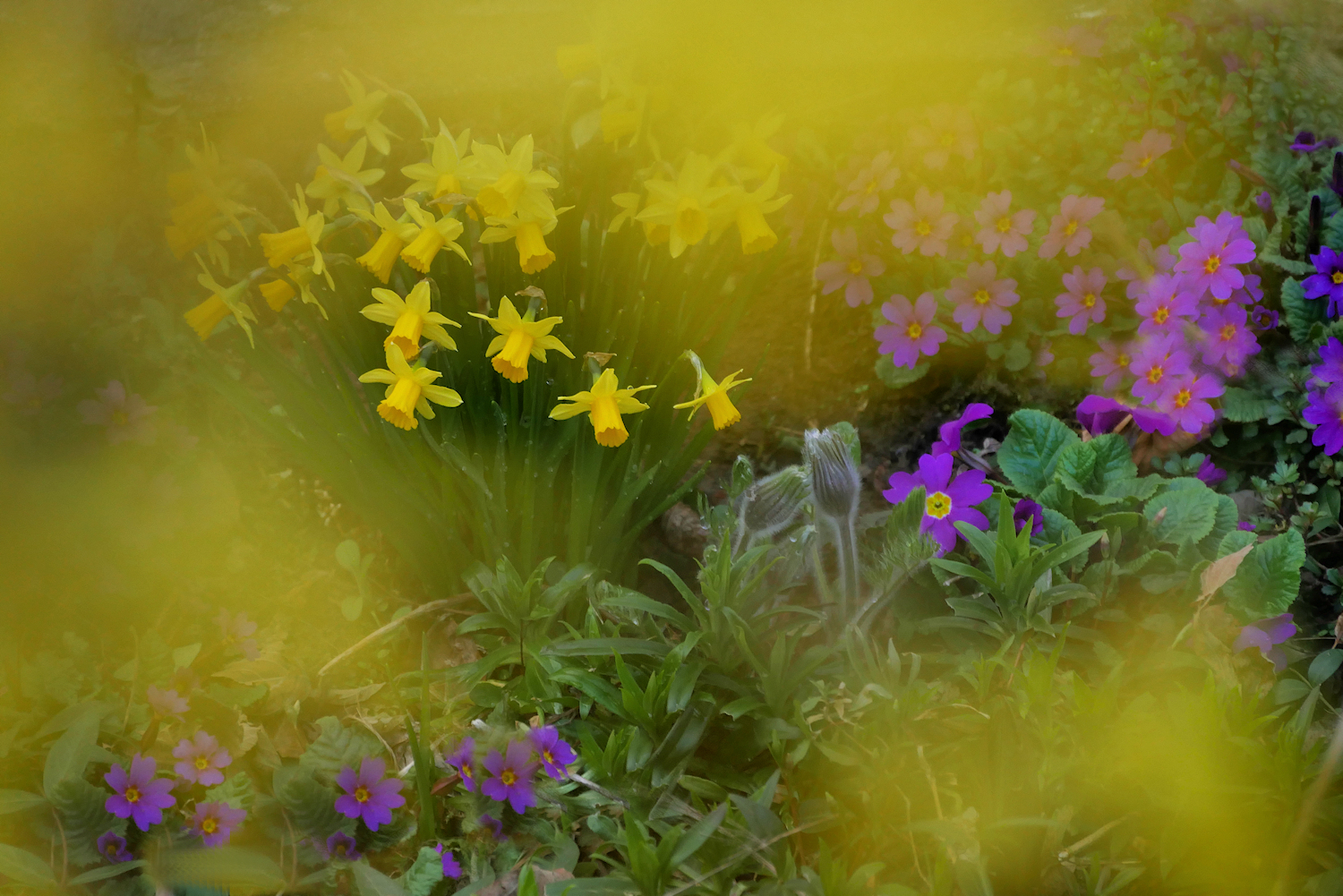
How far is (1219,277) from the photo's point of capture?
1.94 metres

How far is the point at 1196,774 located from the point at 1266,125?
1.75 meters

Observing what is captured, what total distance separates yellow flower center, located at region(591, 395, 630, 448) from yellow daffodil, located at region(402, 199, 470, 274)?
36 cm

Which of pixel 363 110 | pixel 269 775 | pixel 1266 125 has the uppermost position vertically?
pixel 363 110

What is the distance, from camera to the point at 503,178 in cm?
156

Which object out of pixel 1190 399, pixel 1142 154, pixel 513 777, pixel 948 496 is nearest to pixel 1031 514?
pixel 948 496

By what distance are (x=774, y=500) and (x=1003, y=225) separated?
1.04 meters

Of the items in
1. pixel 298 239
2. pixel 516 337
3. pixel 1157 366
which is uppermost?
pixel 298 239

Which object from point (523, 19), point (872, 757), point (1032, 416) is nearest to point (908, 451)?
point (1032, 416)

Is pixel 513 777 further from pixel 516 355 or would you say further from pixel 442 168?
pixel 442 168

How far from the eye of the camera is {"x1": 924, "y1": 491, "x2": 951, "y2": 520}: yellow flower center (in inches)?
66.7

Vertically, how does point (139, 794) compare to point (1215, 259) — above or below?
below

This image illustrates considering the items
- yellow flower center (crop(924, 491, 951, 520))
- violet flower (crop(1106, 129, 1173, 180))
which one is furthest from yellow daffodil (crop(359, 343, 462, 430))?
violet flower (crop(1106, 129, 1173, 180))

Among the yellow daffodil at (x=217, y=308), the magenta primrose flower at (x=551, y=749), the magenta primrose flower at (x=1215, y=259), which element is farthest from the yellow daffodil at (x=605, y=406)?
the magenta primrose flower at (x=1215, y=259)

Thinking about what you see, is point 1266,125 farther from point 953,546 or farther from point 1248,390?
point 953,546
